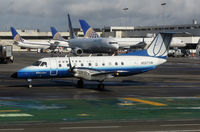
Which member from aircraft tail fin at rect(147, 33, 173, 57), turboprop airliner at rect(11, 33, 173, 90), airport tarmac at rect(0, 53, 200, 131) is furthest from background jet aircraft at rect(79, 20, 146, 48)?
airport tarmac at rect(0, 53, 200, 131)

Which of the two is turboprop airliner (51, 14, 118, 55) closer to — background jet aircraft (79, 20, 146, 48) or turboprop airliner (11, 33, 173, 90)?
background jet aircraft (79, 20, 146, 48)

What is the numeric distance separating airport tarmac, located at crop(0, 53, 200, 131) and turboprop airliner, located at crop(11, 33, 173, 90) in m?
1.38

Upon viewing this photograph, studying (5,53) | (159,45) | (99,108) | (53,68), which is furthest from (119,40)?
(99,108)

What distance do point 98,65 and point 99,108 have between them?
42.9 feet

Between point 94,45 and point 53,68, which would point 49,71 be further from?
point 94,45

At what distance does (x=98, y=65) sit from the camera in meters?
38.0

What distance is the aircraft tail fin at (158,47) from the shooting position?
4053 centimetres

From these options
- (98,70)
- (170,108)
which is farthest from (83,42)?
(170,108)

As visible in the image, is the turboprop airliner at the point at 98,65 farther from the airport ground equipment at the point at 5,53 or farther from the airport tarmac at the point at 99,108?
the airport ground equipment at the point at 5,53

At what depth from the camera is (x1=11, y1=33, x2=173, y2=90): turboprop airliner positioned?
35.3 metres

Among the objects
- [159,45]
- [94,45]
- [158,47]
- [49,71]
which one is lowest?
[49,71]

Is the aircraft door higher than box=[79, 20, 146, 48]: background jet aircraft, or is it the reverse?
box=[79, 20, 146, 48]: background jet aircraft

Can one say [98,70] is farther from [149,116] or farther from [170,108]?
[149,116]

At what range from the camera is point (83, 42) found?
102812 millimetres
